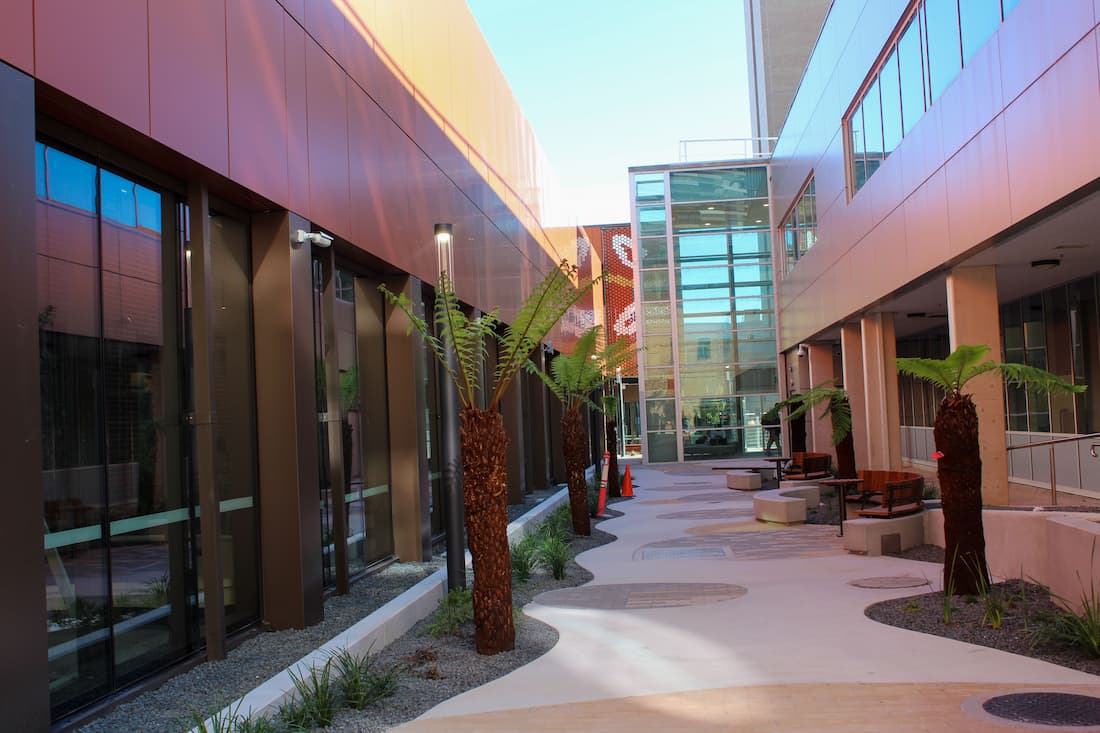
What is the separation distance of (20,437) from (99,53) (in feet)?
7.72

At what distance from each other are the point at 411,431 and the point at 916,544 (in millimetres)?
6685

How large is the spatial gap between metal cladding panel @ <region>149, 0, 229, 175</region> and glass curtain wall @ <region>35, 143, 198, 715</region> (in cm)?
49

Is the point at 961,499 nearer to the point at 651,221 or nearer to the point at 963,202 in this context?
the point at 963,202

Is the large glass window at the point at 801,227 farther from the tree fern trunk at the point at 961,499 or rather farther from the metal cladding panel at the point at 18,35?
the metal cladding panel at the point at 18,35

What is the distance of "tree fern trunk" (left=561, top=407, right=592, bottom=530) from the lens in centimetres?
1514

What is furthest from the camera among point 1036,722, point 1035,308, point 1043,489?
point 1035,308

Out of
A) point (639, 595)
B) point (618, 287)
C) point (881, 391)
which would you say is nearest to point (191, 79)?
point (639, 595)

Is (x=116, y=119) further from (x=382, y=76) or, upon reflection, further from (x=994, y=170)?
(x=994, y=170)

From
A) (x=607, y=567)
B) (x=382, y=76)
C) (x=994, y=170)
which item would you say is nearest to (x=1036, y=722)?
(x=607, y=567)

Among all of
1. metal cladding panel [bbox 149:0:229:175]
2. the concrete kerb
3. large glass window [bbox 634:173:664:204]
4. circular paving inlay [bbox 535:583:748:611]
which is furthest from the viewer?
large glass window [bbox 634:173:664:204]

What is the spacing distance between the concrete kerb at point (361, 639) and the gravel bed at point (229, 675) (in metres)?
0.21

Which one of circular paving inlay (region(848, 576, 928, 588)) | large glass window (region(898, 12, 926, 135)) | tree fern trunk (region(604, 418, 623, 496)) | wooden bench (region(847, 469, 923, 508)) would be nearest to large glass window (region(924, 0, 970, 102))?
large glass window (region(898, 12, 926, 135))

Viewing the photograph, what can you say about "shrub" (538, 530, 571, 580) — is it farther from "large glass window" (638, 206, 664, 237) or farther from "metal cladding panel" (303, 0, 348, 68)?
"large glass window" (638, 206, 664, 237)

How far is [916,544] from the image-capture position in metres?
12.2
